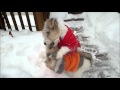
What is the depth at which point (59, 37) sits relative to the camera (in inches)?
58.7

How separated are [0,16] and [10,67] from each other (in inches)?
26.2

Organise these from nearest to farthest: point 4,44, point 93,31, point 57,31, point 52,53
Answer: point 57,31
point 52,53
point 4,44
point 93,31

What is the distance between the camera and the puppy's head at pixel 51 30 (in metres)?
1.43

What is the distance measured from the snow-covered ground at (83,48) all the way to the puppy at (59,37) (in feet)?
0.84

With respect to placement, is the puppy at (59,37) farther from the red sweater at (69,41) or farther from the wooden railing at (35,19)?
the wooden railing at (35,19)

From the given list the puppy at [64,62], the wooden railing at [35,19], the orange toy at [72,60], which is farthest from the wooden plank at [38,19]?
the orange toy at [72,60]

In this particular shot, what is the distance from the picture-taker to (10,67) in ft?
5.82

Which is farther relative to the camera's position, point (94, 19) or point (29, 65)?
point (94, 19)

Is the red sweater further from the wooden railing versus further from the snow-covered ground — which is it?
the wooden railing

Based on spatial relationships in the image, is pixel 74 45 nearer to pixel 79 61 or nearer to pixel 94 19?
pixel 79 61

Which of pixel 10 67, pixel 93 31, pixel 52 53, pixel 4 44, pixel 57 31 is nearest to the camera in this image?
pixel 57 31

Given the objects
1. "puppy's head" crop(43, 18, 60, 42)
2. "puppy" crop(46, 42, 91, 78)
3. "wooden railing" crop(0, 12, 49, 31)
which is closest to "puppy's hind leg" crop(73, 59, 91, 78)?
"puppy" crop(46, 42, 91, 78)
